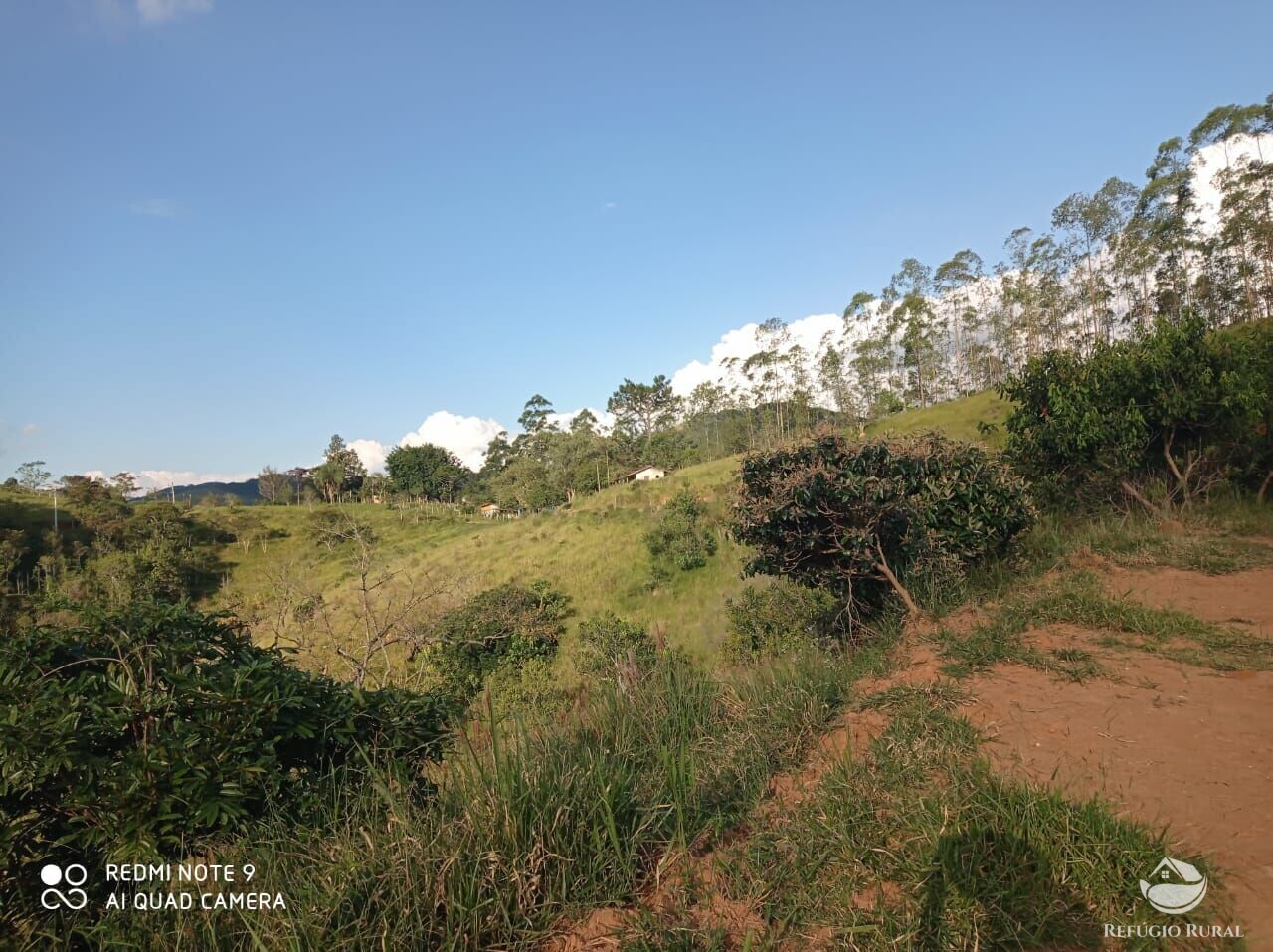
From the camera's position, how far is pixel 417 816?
104 inches

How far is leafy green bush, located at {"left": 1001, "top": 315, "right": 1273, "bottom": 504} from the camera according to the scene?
9.82m

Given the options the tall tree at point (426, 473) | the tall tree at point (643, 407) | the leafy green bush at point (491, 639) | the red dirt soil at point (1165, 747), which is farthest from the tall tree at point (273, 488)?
the red dirt soil at point (1165, 747)

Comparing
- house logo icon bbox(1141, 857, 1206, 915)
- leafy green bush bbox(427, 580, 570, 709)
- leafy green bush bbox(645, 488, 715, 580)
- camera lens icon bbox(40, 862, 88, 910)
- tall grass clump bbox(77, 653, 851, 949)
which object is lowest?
leafy green bush bbox(427, 580, 570, 709)

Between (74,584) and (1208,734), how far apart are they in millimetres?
48526

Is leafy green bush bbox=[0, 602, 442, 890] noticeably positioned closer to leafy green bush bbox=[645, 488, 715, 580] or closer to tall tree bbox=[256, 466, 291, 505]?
leafy green bush bbox=[645, 488, 715, 580]

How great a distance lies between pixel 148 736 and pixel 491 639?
17673 mm

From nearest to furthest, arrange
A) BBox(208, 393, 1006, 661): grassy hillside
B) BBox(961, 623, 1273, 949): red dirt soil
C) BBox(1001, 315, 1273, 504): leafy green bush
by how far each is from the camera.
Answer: BBox(961, 623, 1273, 949): red dirt soil < BBox(1001, 315, 1273, 504): leafy green bush < BBox(208, 393, 1006, 661): grassy hillside

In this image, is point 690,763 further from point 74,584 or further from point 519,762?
point 74,584

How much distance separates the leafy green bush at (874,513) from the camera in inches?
277

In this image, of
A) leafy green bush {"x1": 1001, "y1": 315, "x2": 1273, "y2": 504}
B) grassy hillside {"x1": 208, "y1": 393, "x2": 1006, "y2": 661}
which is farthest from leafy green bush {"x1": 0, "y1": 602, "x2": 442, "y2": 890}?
leafy green bush {"x1": 1001, "y1": 315, "x2": 1273, "y2": 504}

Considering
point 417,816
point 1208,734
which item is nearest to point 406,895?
point 417,816

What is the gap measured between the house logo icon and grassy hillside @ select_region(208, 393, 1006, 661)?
8639mm

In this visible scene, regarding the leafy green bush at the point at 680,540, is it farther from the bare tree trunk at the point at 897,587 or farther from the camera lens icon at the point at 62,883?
the camera lens icon at the point at 62,883

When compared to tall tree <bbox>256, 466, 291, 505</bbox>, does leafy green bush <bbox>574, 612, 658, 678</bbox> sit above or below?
below
